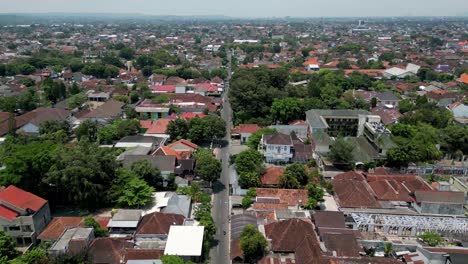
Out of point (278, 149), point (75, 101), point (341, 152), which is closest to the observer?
point (341, 152)

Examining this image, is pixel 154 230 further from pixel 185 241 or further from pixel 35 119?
pixel 35 119

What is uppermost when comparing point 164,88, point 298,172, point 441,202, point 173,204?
point 164,88

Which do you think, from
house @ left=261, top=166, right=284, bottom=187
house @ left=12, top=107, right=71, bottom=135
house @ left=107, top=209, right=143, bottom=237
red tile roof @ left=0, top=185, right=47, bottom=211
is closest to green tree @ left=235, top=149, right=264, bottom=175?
house @ left=261, top=166, right=284, bottom=187

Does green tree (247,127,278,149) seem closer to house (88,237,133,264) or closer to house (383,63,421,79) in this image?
house (88,237,133,264)

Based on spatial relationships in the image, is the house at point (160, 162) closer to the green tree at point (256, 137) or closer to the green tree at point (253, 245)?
the green tree at point (256, 137)

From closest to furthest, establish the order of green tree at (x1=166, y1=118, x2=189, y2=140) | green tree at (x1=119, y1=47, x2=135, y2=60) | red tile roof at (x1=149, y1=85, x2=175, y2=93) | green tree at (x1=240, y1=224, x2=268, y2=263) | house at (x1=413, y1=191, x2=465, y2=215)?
green tree at (x1=240, y1=224, x2=268, y2=263)
house at (x1=413, y1=191, x2=465, y2=215)
green tree at (x1=166, y1=118, x2=189, y2=140)
red tile roof at (x1=149, y1=85, x2=175, y2=93)
green tree at (x1=119, y1=47, x2=135, y2=60)

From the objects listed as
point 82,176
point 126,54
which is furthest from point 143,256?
point 126,54
